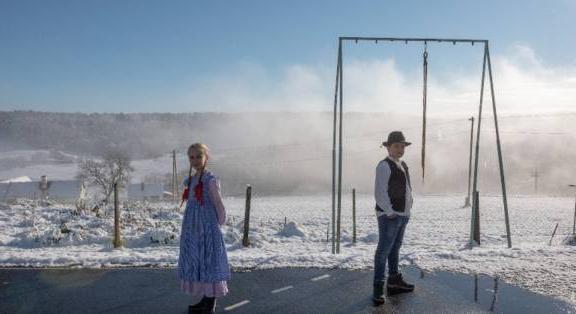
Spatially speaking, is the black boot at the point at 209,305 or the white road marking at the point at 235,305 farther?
the white road marking at the point at 235,305

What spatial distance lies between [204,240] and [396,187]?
91.4 inches

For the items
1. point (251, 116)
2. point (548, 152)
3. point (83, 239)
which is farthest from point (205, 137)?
point (83, 239)

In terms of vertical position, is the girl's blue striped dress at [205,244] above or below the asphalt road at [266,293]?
above

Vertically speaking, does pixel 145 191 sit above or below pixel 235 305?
below

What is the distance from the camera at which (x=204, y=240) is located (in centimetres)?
538

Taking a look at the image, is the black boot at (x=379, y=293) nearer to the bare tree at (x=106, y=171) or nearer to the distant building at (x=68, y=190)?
the bare tree at (x=106, y=171)

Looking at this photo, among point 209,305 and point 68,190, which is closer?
point 209,305

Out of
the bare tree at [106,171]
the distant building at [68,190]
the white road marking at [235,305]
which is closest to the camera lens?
the white road marking at [235,305]

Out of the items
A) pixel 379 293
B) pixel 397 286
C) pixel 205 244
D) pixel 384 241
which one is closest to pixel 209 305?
pixel 205 244

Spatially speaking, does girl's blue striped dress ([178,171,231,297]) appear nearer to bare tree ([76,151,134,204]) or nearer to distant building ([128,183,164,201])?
bare tree ([76,151,134,204])

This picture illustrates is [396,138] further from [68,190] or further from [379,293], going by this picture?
[68,190]

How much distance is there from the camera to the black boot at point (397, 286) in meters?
6.26

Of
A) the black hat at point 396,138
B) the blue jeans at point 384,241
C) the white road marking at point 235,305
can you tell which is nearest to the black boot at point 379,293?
the blue jeans at point 384,241

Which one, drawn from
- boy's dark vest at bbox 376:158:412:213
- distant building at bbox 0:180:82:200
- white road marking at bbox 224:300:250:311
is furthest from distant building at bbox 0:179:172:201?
boy's dark vest at bbox 376:158:412:213
